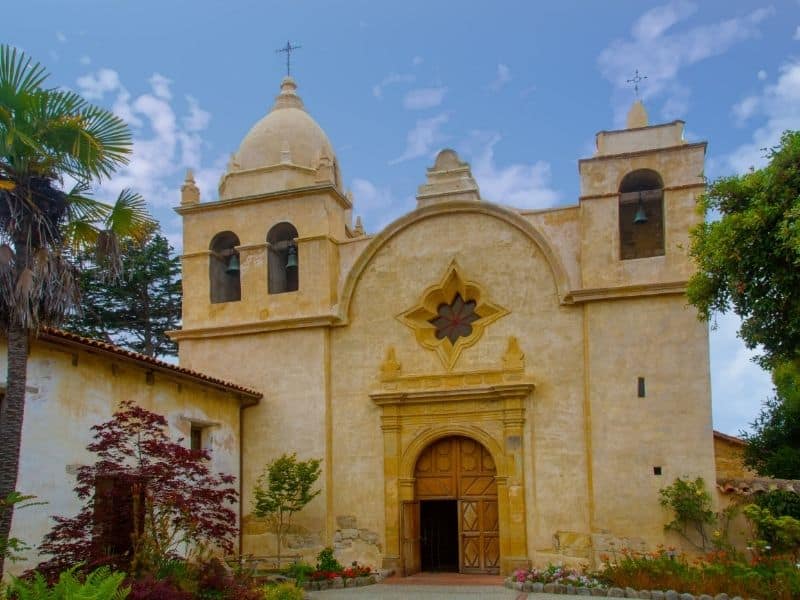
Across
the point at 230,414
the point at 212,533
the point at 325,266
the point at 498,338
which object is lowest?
the point at 212,533

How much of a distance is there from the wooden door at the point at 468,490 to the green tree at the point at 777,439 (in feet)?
23.5

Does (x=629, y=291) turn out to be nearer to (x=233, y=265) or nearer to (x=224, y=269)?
(x=233, y=265)

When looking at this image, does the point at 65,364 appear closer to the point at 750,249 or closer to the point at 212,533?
the point at 212,533

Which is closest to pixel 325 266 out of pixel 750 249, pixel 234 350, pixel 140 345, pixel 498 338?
pixel 234 350

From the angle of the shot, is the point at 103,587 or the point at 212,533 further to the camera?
the point at 212,533

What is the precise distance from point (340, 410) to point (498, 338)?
156 inches

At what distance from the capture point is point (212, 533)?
50.3 feet

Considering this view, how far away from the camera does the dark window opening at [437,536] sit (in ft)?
69.5

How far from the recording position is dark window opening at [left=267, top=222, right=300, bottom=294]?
22297 mm

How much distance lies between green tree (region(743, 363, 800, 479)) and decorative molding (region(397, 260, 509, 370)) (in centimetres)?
747

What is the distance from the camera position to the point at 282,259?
22.9 metres

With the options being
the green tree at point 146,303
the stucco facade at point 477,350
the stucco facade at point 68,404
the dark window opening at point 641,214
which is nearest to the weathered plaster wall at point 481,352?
the stucco facade at point 477,350

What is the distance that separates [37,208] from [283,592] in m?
7.18

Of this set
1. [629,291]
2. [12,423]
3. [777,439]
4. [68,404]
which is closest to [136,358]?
[68,404]
